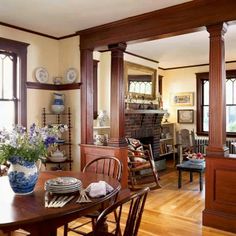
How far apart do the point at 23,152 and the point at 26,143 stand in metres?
0.07

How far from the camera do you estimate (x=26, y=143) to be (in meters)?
1.91

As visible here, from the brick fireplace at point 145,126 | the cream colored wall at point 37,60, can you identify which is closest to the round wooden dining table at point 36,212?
the cream colored wall at point 37,60

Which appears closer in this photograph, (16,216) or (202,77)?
(16,216)

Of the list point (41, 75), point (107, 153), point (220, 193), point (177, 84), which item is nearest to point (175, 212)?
point (220, 193)

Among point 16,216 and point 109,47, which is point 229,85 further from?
point 16,216

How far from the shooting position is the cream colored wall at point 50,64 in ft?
13.9

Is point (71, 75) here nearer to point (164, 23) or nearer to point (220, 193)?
point (164, 23)

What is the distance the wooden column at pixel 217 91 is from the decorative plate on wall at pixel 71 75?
2184 millimetres

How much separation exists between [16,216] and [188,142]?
18.4 feet

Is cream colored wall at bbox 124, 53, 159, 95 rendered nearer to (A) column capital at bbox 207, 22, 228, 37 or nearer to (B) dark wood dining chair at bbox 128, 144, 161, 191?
(B) dark wood dining chair at bbox 128, 144, 161, 191

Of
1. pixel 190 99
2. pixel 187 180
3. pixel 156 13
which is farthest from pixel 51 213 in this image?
pixel 190 99

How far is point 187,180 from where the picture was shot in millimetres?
5465

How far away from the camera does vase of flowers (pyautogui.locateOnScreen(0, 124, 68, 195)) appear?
1882 millimetres

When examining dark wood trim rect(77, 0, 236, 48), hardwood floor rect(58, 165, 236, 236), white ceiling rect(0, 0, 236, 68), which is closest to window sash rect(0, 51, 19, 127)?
white ceiling rect(0, 0, 236, 68)
